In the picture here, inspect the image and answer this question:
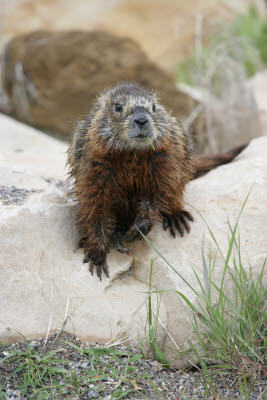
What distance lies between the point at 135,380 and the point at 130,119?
1733 mm

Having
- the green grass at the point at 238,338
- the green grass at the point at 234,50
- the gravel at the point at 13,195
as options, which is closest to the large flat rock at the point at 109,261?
the gravel at the point at 13,195

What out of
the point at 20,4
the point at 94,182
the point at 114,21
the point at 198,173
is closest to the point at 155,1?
the point at 114,21

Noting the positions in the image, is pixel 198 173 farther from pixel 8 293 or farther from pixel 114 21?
pixel 114 21

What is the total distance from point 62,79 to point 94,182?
17.8 feet

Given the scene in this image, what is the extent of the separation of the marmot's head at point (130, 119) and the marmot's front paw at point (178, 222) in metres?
0.68

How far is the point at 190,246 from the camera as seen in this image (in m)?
3.89

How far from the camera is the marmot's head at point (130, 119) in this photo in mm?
3502

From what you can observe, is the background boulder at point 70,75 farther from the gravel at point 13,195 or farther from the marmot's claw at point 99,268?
the marmot's claw at point 99,268

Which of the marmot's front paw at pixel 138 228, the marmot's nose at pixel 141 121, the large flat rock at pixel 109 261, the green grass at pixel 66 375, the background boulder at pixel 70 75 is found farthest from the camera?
the background boulder at pixel 70 75

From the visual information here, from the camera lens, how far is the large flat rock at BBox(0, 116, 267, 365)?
3.28 metres

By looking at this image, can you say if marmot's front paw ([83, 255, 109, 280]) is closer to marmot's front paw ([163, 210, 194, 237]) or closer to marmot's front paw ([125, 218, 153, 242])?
marmot's front paw ([125, 218, 153, 242])

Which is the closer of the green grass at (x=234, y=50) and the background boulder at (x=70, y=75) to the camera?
the green grass at (x=234, y=50)

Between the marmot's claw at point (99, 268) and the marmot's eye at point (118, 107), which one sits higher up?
the marmot's eye at point (118, 107)

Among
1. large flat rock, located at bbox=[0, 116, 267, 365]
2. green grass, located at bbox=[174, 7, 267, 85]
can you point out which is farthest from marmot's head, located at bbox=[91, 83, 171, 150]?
green grass, located at bbox=[174, 7, 267, 85]
